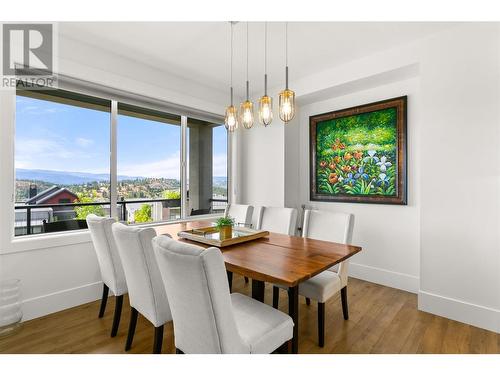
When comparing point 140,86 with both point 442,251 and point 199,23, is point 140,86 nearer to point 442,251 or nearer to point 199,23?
point 199,23

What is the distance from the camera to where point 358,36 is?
247 cm

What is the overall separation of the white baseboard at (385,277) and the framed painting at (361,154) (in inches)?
32.3

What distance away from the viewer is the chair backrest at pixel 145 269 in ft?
5.05

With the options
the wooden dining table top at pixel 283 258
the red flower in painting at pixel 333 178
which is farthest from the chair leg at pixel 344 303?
the red flower in painting at pixel 333 178

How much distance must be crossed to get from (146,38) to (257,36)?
108cm

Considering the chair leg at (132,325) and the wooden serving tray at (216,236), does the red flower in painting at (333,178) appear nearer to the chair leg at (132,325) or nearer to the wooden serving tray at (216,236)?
the wooden serving tray at (216,236)

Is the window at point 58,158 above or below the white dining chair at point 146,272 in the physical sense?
above

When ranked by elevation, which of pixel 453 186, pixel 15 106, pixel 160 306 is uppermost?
pixel 15 106

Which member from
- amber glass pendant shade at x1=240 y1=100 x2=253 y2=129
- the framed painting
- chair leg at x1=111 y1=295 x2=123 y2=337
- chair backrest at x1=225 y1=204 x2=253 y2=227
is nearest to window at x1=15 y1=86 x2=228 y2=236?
chair backrest at x1=225 y1=204 x2=253 y2=227

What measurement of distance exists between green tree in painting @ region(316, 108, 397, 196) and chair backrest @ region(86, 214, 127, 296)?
2.65 meters

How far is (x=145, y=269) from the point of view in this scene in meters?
1.56

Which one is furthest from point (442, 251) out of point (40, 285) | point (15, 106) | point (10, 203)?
point (15, 106)

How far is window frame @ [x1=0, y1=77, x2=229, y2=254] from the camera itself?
7.27 ft

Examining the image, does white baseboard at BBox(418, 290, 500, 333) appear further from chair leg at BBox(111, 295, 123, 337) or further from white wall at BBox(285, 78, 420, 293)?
chair leg at BBox(111, 295, 123, 337)
